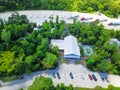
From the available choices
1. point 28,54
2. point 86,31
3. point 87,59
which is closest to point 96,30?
point 86,31

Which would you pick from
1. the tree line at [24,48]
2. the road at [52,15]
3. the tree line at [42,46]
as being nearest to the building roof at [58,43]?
the tree line at [24,48]

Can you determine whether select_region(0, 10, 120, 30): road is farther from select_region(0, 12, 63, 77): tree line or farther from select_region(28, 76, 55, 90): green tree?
select_region(28, 76, 55, 90): green tree

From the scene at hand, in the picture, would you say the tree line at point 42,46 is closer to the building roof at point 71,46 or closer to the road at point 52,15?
the building roof at point 71,46

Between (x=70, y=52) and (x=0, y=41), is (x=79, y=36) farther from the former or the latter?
(x=0, y=41)

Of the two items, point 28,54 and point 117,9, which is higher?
point 117,9

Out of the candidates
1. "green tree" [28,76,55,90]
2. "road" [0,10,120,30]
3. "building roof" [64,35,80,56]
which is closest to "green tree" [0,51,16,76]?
"green tree" [28,76,55,90]

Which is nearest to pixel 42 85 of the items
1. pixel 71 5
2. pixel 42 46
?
pixel 42 46

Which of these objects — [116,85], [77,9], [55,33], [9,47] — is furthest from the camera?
[77,9]

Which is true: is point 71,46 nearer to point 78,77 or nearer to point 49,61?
point 49,61
